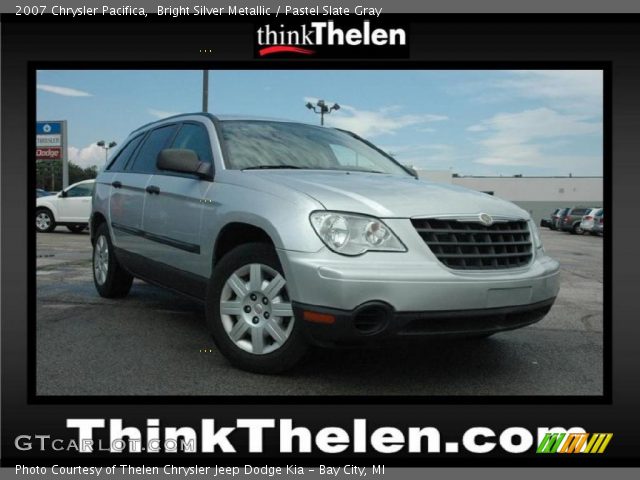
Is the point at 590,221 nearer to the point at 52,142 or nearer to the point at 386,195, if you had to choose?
the point at 52,142

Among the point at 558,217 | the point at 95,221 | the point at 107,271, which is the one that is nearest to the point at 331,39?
the point at 107,271

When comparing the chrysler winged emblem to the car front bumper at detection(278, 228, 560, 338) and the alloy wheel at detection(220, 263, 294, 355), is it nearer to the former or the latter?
the car front bumper at detection(278, 228, 560, 338)

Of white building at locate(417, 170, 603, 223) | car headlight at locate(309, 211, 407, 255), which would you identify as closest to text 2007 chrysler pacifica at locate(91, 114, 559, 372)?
car headlight at locate(309, 211, 407, 255)

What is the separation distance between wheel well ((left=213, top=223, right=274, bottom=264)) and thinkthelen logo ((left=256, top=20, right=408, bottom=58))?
119 cm

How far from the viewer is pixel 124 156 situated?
20.4 feet

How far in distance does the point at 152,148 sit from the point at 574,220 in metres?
28.7

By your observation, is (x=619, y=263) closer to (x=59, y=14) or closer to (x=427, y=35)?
(x=427, y=35)

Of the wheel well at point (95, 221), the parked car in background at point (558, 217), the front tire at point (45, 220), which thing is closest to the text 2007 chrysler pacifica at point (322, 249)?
the wheel well at point (95, 221)

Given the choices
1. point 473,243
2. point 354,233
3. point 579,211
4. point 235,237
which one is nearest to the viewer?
point 354,233

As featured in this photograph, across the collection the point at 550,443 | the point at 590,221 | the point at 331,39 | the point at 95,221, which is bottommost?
the point at 550,443

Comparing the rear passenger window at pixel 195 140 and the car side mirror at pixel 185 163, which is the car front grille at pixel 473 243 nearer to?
the car side mirror at pixel 185 163

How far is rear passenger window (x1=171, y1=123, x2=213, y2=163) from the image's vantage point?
452 centimetres

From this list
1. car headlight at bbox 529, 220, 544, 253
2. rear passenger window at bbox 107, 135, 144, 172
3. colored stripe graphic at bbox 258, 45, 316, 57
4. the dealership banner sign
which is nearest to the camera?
colored stripe graphic at bbox 258, 45, 316, 57

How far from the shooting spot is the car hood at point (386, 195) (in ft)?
11.1
